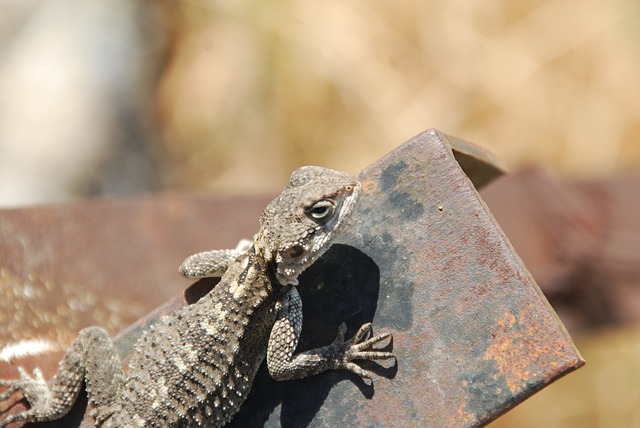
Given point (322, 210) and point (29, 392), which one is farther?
point (29, 392)

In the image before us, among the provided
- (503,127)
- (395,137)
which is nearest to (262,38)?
(395,137)

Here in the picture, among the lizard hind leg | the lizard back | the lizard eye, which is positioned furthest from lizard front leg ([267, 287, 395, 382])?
the lizard hind leg

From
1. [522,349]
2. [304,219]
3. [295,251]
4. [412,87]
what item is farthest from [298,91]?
[522,349]

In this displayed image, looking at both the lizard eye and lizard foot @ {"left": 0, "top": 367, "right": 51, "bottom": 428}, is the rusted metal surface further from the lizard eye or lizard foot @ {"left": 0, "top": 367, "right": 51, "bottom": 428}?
lizard foot @ {"left": 0, "top": 367, "right": 51, "bottom": 428}

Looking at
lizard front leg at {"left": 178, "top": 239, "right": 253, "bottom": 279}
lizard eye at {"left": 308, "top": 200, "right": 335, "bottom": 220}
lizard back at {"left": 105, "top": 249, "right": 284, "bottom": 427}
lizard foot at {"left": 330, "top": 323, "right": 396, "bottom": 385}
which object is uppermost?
lizard front leg at {"left": 178, "top": 239, "right": 253, "bottom": 279}

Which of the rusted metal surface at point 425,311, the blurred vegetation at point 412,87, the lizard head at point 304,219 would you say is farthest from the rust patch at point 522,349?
the blurred vegetation at point 412,87

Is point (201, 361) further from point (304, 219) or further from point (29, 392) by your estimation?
point (29, 392)
